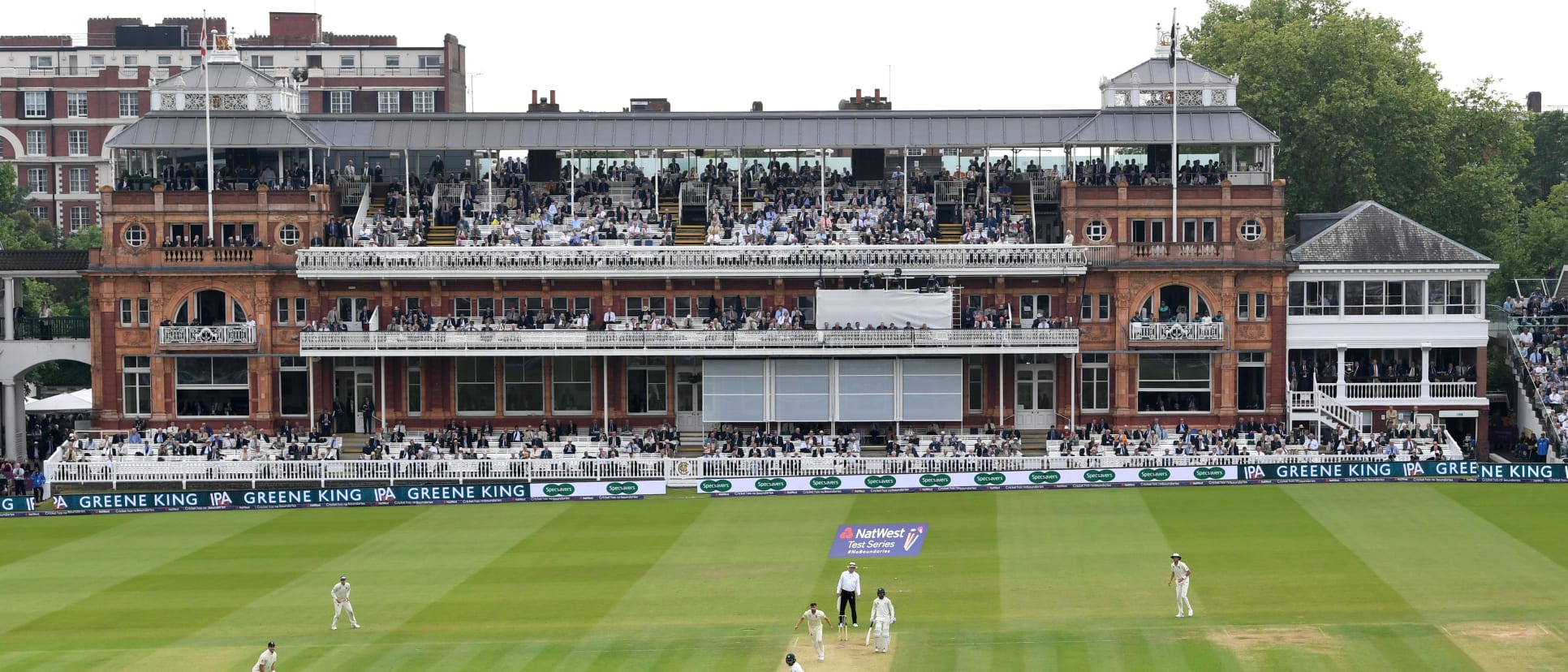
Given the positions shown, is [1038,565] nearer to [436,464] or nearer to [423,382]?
[436,464]

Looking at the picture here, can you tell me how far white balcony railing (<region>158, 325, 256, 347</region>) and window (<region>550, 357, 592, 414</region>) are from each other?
1052 cm

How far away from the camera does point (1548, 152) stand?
11681 cm

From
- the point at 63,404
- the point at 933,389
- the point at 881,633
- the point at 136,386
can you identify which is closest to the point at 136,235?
the point at 136,386

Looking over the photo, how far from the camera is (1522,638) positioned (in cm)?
4266

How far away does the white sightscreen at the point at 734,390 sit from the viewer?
233 feet

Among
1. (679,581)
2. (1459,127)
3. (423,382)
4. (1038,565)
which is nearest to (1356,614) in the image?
(1038,565)

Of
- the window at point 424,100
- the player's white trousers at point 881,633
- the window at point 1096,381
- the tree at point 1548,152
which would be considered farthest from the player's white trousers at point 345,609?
the tree at point 1548,152

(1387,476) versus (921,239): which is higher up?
(921,239)

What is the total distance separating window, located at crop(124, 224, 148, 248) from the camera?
73750 millimetres

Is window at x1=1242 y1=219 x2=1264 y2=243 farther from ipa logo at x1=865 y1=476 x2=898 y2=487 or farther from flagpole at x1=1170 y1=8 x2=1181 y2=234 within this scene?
ipa logo at x1=865 y1=476 x2=898 y2=487

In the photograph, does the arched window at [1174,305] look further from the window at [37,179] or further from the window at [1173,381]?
the window at [37,179]

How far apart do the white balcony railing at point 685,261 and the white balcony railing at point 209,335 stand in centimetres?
290

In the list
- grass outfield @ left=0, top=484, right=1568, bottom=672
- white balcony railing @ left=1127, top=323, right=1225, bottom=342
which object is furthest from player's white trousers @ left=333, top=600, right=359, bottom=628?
white balcony railing @ left=1127, top=323, right=1225, bottom=342

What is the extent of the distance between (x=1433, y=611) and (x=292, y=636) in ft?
82.3
